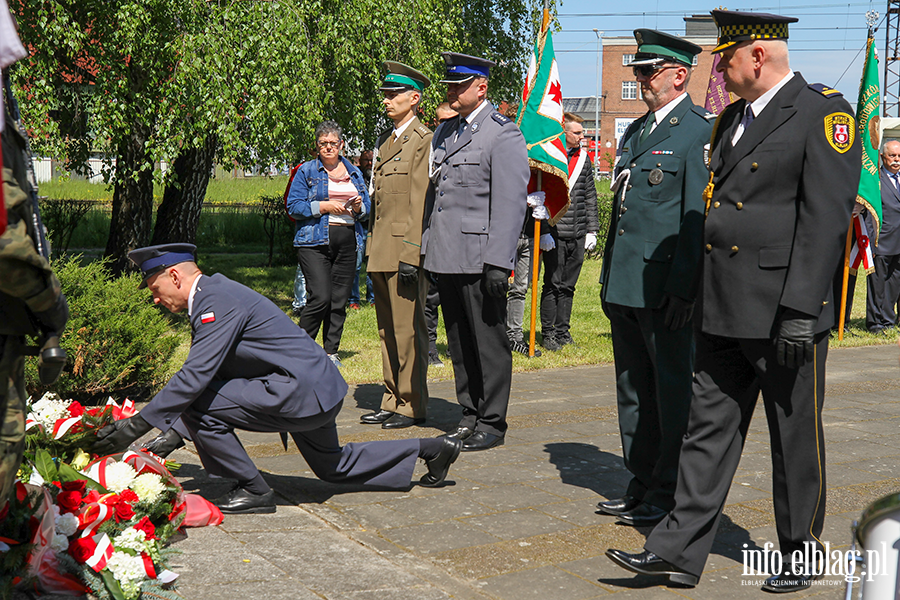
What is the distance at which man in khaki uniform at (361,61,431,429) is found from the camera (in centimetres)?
649

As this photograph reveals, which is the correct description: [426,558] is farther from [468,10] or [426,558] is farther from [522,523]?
[468,10]

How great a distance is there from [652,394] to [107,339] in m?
3.90

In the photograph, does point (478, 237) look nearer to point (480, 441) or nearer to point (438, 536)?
point (480, 441)

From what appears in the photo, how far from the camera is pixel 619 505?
4602 millimetres

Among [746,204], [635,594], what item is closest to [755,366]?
[746,204]

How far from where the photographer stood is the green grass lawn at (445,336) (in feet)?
29.1

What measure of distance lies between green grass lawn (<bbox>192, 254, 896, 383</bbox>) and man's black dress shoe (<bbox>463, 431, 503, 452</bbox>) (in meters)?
2.38

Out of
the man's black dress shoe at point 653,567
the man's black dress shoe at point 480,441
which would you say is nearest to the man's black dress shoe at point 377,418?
the man's black dress shoe at point 480,441

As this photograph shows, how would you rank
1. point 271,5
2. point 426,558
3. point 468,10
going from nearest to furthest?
1. point 426,558
2. point 271,5
3. point 468,10

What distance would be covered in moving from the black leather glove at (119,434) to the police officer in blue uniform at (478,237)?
7.40 feet

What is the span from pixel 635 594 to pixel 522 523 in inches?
35.7

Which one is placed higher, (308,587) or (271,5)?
(271,5)

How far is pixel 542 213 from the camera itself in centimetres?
854

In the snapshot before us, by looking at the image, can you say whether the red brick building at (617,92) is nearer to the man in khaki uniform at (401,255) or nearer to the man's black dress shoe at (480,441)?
the man in khaki uniform at (401,255)
